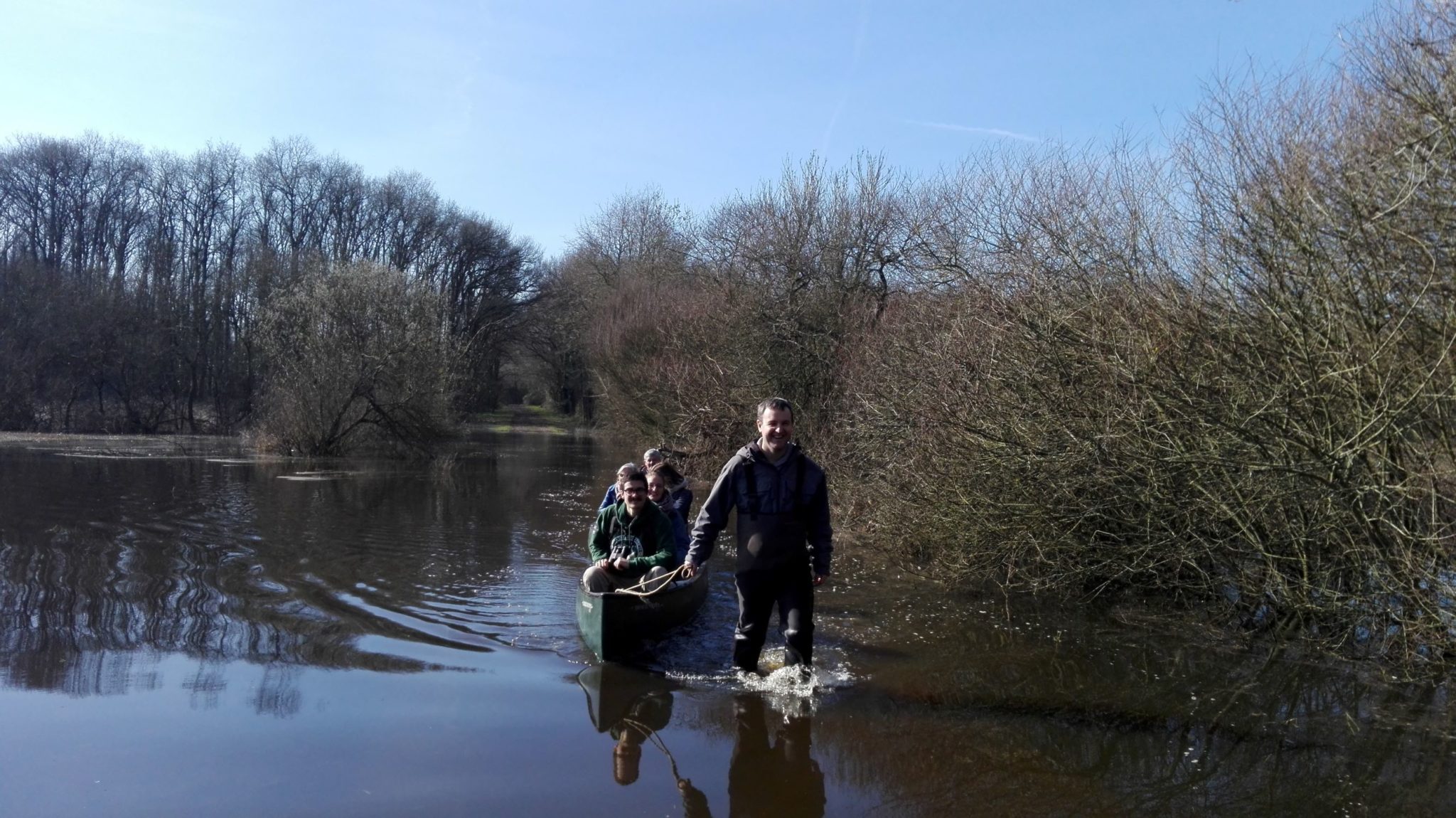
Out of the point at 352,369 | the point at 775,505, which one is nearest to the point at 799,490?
the point at 775,505

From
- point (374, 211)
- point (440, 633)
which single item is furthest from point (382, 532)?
point (374, 211)

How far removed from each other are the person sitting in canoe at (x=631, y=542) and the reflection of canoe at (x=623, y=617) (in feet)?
1.02

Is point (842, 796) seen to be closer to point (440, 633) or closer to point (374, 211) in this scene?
point (440, 633)

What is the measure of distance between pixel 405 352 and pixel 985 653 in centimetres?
2564

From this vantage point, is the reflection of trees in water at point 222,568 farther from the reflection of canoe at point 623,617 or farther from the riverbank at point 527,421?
the riverbank at point 527,421

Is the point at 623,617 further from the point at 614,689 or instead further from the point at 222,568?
the point at 222,568

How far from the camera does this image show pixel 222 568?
1076cm

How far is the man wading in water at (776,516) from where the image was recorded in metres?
6.17

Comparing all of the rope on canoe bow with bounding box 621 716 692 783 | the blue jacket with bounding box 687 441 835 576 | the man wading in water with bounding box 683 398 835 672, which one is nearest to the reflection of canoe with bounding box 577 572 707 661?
the man wading in water with bounding box 683 398 835 672

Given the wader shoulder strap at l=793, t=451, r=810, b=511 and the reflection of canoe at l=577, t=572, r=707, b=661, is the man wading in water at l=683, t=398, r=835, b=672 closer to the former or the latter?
the wader shoulder strap at l=793, t=451, r=810, b=511

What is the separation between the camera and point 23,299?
121ft

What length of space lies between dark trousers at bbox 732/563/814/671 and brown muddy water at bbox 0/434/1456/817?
22cm

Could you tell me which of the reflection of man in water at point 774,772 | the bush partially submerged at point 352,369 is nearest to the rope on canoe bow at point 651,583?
the reflection of man in water at point 774,772

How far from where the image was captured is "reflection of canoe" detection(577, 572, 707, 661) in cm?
729
